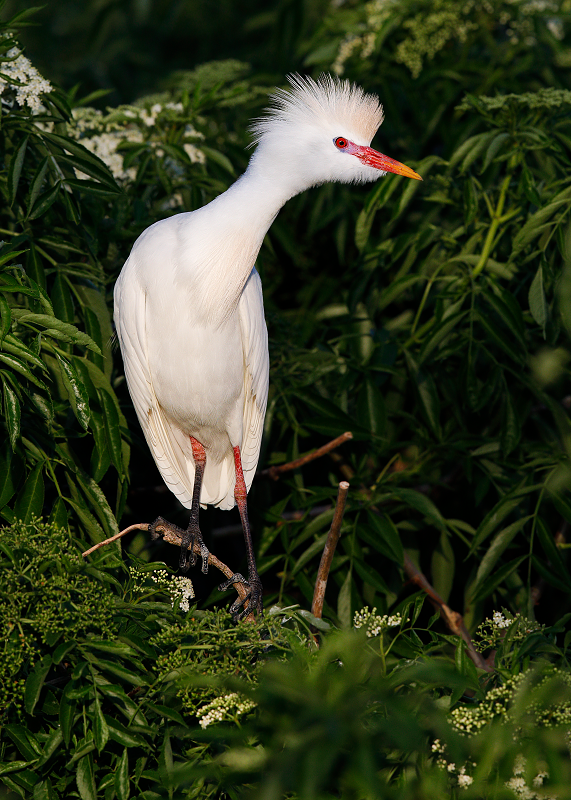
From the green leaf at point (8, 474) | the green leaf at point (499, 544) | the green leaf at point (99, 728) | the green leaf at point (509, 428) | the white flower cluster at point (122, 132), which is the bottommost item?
the green leaf at point (499, 544)

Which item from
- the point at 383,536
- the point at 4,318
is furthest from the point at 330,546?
the point at 4,318

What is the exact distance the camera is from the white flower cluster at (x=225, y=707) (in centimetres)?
166

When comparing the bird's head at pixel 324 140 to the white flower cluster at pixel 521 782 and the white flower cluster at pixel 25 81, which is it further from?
the white flower cluster at pixel 521 782

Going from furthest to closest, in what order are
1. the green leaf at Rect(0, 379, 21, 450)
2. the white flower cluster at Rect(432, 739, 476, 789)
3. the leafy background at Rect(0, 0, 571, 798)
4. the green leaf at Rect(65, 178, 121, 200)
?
1. the green leaf at Rect(65, 178, 121, 200)
2. the green leaf at Rect(0, 379, 21, 450)
3. the leafy background at Rect(0, 0, 571, 798)
4. the white flower cluster at Rect(432, 739, 476, 789)

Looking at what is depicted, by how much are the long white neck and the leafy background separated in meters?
0.35

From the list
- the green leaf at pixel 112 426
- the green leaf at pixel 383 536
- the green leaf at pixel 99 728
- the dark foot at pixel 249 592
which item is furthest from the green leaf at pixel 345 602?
the green leaf at pixel 99 728

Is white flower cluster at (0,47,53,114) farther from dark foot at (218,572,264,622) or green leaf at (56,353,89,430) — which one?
dark foot at (218,572,264,622)

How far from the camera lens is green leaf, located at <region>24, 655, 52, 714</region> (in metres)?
1.68

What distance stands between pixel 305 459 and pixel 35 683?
1.56m

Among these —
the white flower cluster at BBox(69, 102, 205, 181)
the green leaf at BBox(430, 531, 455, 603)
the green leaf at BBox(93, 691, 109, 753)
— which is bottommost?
the green leaf at BBox(430, 531, 455, 603)

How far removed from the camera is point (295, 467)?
3172 millimetres

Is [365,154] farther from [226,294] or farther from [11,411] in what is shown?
[11,411]

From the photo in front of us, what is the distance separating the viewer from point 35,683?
1.71m

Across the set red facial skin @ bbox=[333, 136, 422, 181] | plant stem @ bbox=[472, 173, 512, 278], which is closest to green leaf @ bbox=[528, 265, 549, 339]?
plant stem @ bbox=[472, 173, 512, 278]
